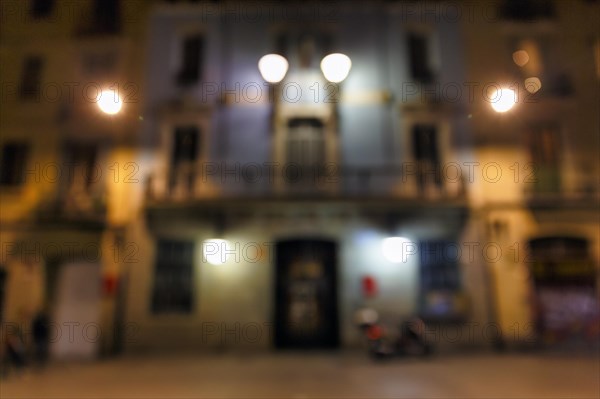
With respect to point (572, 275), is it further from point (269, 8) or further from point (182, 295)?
point (269, 8)

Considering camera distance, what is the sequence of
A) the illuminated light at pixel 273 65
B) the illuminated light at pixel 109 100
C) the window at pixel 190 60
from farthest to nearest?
the window at pixel 190 60 < the illuminated light at pixel 109 100 < the illuminated light at pixel 273 65

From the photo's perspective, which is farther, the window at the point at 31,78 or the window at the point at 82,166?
the window at the point at 31,78

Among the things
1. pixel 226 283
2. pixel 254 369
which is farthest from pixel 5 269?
pixel 254 369

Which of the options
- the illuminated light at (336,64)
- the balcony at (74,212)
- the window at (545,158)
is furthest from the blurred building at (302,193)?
the illuminated light at (336,64)

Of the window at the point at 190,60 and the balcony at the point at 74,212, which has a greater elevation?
the window at the point at 190,60

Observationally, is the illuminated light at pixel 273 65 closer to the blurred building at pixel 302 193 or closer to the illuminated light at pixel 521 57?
the blurred building at pixel 302 193

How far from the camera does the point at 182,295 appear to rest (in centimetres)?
1179

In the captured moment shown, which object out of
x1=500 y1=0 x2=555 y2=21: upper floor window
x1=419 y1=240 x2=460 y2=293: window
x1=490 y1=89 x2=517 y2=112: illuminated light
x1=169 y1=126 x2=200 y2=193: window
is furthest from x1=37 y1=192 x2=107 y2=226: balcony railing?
x1=500 y1=0 x2=555 y2=21: upper floor window

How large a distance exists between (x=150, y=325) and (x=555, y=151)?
1444cm

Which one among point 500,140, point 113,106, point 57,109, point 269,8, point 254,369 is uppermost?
point 269,8

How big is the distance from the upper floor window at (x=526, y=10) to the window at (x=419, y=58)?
9.95 feet

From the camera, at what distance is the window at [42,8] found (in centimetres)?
1264

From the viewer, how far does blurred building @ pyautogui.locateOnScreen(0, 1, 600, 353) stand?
11516 mm

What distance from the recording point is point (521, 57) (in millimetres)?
13109
